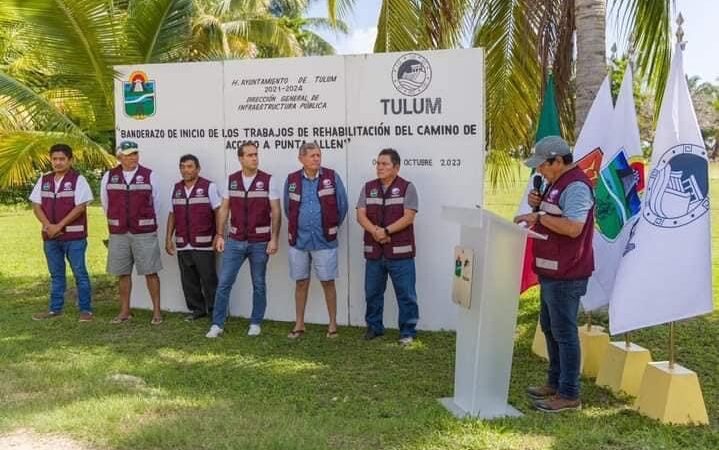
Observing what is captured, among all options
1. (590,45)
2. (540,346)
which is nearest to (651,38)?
(590,45)

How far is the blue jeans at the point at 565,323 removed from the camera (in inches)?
198

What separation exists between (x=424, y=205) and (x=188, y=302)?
2.86 metres

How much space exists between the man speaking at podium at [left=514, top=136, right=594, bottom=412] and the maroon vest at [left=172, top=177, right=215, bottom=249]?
383 centimetres

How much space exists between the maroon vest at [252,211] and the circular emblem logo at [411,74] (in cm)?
160

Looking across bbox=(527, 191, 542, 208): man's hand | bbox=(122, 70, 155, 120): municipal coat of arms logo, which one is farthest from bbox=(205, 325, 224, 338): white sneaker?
bbox=(527, 191, 542, 208): man's hand

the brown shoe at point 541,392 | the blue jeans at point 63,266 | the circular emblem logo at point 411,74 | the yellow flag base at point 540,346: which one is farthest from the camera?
the blue jeans at point 63,266

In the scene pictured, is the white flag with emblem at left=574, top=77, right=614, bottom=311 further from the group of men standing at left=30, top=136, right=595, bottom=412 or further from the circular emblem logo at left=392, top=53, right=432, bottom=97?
the circular emblem logo at left=392, top=53, right=432, bottom=97

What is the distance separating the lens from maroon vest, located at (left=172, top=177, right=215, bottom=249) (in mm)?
7980

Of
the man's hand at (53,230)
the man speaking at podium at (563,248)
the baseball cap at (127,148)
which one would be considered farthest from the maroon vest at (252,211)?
the man speaking at podium at (563,248)

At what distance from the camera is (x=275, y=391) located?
5.70 metres

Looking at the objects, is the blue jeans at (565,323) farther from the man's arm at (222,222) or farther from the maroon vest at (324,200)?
the man's arm at (222,222)

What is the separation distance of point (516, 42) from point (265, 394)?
607 cm

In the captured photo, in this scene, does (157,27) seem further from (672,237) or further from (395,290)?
(672,237)

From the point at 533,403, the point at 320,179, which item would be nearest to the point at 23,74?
the point at 320,179
